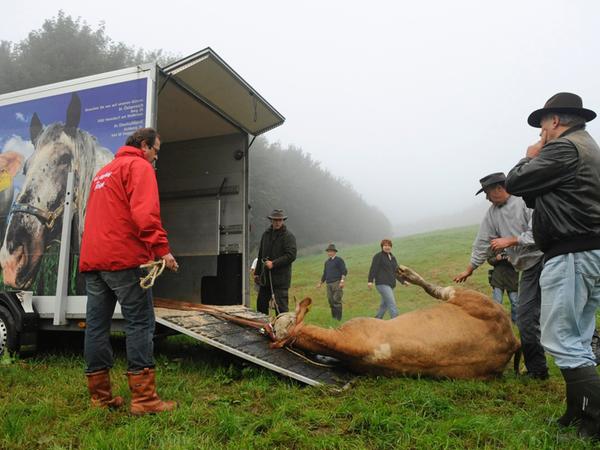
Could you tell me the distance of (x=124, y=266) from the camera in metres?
2.96

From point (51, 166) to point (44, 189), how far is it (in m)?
0.25

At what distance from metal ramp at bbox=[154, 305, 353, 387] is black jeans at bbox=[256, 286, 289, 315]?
1.87 meters

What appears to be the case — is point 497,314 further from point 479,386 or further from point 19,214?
point 19,214

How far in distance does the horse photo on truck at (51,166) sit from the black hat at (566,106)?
11.3 feet

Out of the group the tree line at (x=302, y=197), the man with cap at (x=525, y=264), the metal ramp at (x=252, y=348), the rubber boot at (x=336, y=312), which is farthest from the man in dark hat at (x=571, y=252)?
the tree line at (x=302, y=197)

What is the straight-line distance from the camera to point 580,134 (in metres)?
2.69

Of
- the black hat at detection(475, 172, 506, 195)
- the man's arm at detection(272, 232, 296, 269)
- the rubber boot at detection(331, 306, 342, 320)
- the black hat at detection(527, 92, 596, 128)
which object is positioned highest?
the black hat at detection(527, 92, 596, 128)

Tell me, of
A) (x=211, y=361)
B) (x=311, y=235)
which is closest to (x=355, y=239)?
(x=311, y=235)

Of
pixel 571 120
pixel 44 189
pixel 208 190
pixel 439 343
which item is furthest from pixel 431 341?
pixel 208 190

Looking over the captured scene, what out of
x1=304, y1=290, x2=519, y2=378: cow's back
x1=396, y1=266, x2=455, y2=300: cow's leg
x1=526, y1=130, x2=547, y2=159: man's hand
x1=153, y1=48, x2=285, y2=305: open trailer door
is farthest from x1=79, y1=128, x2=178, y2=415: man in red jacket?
x1=153, y1=48, x2=285, y2=305: open trailer door

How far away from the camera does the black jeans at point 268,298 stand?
20.5ft

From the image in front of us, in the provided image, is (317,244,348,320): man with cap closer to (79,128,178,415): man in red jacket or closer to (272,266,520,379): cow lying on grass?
(272,266,520,379): cow lying on grass

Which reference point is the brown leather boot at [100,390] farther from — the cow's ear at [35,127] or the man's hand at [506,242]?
the man's hand at [506,242]

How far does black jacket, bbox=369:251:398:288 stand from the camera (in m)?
9.24
